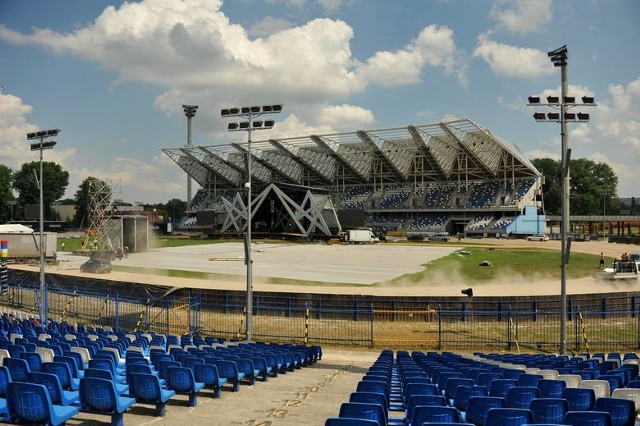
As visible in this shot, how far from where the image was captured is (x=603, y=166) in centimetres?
15738

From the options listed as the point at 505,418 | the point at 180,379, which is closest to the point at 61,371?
the point at 180,379

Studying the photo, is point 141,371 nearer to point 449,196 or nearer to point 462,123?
point 462,123

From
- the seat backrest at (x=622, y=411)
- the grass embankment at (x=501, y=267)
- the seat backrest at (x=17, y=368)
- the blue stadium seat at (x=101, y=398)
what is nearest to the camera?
the seat backrest at (x=622, y=411)

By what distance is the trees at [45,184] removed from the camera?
13788 centimetres

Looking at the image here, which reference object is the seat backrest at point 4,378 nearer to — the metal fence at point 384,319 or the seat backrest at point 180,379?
the seat backrest at point 180,379

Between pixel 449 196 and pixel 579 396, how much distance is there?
109 metres

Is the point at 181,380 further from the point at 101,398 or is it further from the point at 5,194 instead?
the point at 5,194

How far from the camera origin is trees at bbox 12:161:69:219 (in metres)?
138

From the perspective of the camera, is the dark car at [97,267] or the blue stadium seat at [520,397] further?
the dark car at [97,267]

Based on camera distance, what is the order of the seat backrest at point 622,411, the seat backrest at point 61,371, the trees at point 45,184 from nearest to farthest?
the seat backrest at point 622,411
the seat backrest at point 61,371
the trees at point 45,184

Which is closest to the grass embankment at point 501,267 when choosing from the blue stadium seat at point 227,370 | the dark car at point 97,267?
the dark car at point 97,267

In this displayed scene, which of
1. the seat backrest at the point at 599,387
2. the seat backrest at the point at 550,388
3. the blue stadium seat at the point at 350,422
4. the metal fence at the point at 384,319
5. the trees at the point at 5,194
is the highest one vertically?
the trees at the point at 5,194

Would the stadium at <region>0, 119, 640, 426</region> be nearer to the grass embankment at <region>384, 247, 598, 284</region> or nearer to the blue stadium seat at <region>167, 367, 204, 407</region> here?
the blue stadium seat at <region>167, 367, 204, 407</region>

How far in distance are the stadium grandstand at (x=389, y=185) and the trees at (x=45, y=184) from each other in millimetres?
36585
